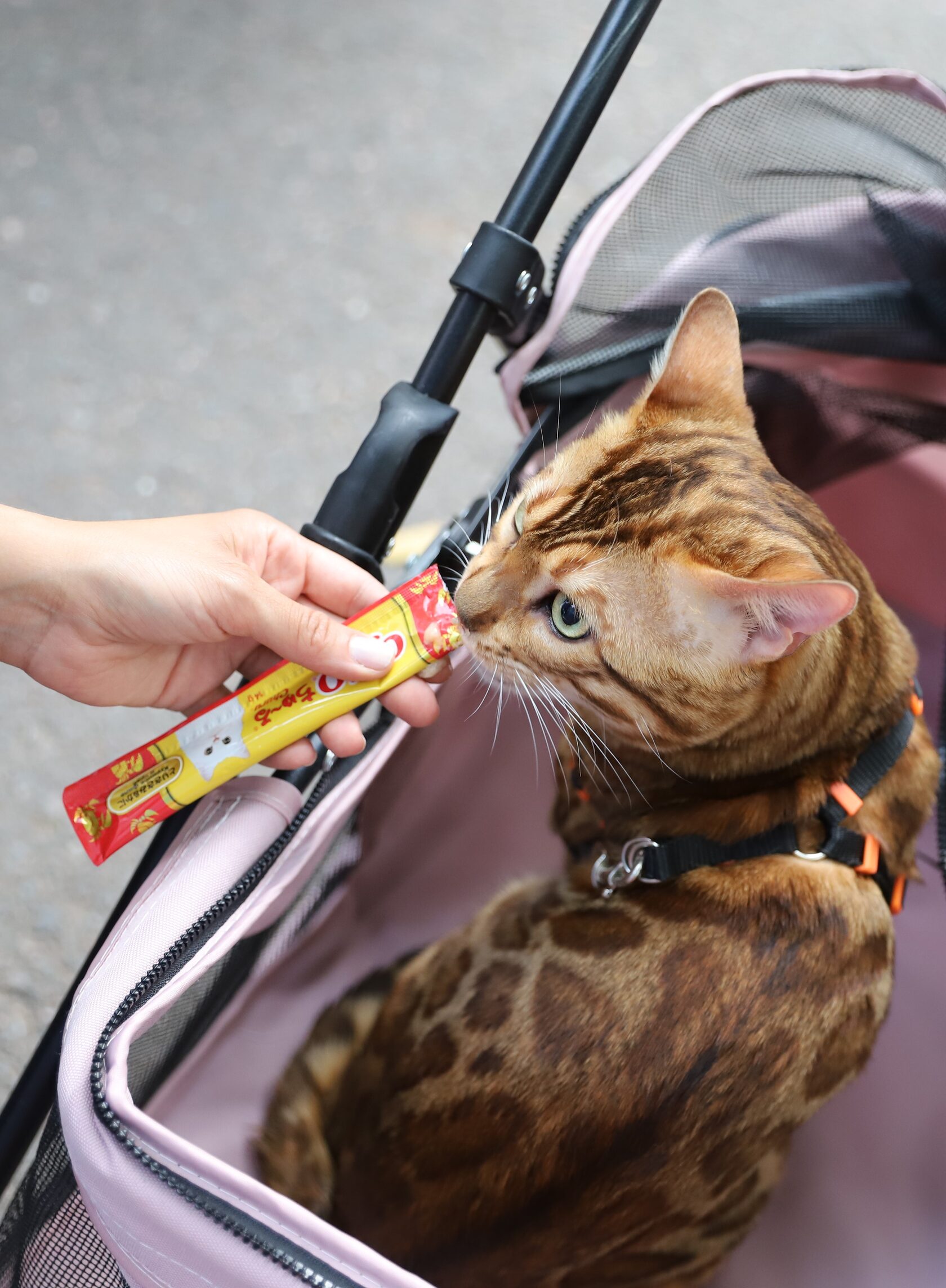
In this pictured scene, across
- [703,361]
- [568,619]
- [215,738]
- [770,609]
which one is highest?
[703,361]

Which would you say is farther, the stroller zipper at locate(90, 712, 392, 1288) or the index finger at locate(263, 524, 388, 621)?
the index finger at locate(263, 524, 388, 621)

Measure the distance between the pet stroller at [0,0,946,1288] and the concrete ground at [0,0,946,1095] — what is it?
50 cm

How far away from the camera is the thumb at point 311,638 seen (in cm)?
89

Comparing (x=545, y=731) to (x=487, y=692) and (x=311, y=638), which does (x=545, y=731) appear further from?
(x=311, y=638)

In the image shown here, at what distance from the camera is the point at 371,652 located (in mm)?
903

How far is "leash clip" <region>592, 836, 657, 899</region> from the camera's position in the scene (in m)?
0.95

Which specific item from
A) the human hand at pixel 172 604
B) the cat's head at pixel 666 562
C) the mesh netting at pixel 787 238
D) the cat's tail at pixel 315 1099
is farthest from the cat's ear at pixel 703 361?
the cat's tail at pixel 315 1099

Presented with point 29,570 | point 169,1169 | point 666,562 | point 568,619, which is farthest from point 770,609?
point 29,570

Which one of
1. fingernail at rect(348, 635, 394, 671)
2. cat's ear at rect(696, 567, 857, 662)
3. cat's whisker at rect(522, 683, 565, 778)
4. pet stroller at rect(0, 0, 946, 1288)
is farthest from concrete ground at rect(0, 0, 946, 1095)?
cat's ear at rect(696, 567, 857, 662)

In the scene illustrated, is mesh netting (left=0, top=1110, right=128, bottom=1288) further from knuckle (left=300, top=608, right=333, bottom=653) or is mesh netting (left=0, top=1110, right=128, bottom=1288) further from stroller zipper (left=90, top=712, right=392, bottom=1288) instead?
knuckle (left=300, top=608, right=333, bottom=653)

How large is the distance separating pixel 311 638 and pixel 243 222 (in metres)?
1.33

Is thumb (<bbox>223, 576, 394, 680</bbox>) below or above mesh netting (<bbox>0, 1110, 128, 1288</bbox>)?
above

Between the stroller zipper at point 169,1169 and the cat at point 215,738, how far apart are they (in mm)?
89

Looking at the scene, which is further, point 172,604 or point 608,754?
point 608,754
